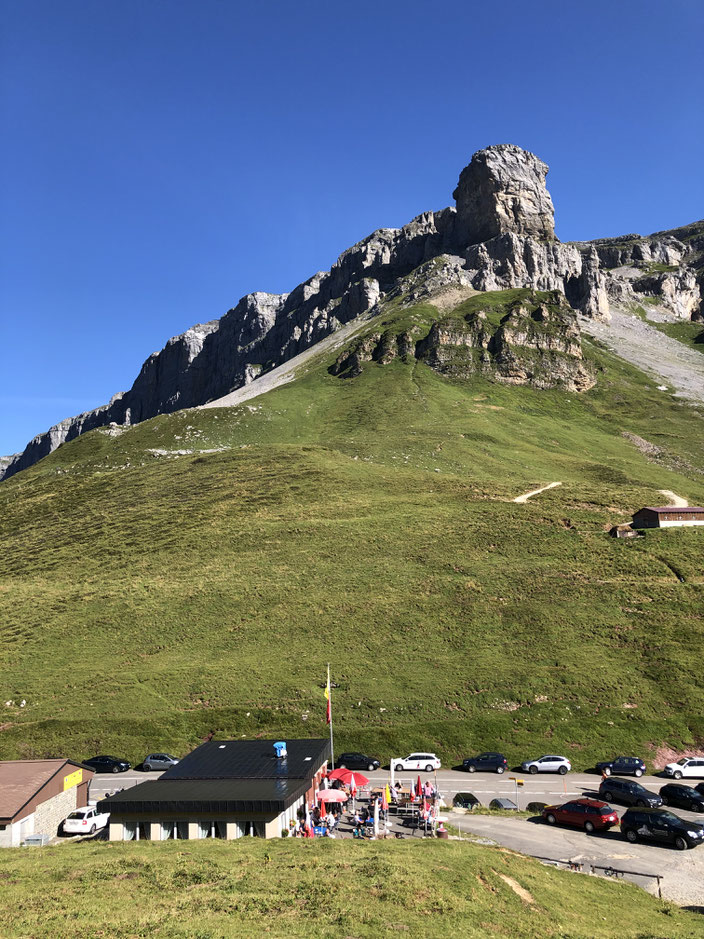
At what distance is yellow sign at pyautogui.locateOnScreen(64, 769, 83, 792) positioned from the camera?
35.8 meters

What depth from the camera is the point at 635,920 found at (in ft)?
70.7

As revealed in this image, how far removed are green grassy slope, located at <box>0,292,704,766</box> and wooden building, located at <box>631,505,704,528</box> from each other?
324 centimetres

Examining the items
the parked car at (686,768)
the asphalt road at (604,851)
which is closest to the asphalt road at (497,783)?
the parked car at (686,768)

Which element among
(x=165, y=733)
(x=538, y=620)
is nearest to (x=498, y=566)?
(x=538, y=620)

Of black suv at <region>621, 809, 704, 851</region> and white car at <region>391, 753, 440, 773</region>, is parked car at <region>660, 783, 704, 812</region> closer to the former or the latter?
black suv at <region>621, 809, 704, 851</region>

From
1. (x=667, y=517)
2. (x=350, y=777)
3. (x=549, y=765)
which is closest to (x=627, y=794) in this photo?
(x=549, y=765)

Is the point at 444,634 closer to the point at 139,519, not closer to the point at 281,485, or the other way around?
the point at 281,485

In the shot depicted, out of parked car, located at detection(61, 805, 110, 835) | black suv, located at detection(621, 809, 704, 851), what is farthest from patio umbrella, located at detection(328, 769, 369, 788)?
black suv, located at detection(621, 809, 704, 851)

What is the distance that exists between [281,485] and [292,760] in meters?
68.4

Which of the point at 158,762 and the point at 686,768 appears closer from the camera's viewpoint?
the point at 686,768

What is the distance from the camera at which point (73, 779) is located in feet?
120

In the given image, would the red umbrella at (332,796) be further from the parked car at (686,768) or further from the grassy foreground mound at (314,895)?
the parked car at (686,768)

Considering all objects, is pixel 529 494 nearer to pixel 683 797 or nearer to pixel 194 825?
pixel 683 797

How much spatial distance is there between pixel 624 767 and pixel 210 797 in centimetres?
3037
